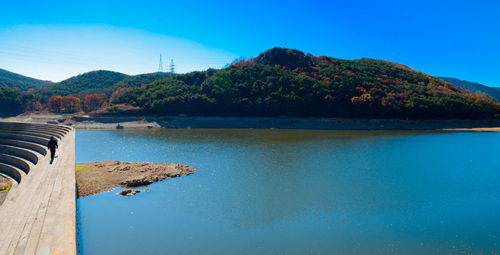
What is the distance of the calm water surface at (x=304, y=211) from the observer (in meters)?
10.0

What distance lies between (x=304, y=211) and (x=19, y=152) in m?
21.0

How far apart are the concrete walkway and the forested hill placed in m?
54.9

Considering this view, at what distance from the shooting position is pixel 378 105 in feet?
213

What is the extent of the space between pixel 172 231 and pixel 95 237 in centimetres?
272

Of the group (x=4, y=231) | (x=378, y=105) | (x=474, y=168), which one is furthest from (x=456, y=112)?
(x=4, y=231)

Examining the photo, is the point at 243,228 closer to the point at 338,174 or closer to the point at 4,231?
the point at 4,231

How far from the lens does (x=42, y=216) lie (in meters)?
8.56

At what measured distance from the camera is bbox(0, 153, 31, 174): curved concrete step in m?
18.3

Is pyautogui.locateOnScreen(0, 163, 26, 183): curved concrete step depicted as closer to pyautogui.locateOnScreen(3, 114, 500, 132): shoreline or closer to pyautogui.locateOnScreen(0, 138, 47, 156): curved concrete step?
pyautogui.locateOnScreen(0, 138, 47, 156): curved concrete step

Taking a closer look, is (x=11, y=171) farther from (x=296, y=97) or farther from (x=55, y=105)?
(x=55, y=105)

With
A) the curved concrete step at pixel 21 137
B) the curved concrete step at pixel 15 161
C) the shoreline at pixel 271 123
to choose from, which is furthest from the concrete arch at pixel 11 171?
the shoreline at pixel 271 123

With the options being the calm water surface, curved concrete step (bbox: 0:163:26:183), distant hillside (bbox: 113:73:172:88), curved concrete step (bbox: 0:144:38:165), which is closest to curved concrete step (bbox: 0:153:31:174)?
curved concrete step (bbox: 0:163:26:183)

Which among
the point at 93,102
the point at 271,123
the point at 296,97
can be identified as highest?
the point at 296,97

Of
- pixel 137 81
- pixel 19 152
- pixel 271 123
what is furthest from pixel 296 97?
pixel 137 81
